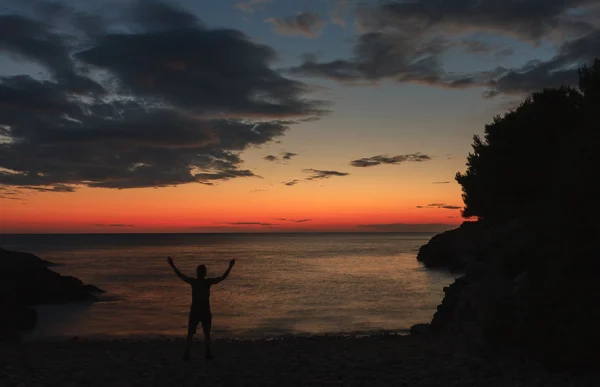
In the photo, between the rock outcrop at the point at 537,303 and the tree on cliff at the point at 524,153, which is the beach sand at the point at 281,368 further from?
the tree on cliff at the point at 524,153

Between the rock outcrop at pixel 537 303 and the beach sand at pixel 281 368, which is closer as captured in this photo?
the rock outcrop at pixel 537 303

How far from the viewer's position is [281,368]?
13539mm

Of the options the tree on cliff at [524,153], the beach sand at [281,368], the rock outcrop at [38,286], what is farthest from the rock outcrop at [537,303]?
the rock outcrop at [38,286]

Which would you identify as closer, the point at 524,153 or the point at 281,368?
the point at 281,368

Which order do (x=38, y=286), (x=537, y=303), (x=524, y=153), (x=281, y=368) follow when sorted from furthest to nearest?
(x=38, y=286)
(x=524, y=153)
(x=281, y=368)
(x=537, y=303)

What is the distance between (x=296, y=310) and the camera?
3884 cm

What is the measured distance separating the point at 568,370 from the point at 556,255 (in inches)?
113

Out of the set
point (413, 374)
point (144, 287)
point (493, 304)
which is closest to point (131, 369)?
point (413, 374)

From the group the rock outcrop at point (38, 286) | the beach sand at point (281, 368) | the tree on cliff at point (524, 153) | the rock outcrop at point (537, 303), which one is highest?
the tree on cliff at point (524, 153)

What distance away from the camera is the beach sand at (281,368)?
11.5m

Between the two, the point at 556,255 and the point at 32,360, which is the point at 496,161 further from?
the point at 32,360

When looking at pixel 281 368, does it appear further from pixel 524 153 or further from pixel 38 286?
pixel 38 286

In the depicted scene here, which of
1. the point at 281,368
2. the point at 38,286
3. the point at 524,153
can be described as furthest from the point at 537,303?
the point at 38,286

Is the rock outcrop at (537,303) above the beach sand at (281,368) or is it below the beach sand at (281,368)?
above
